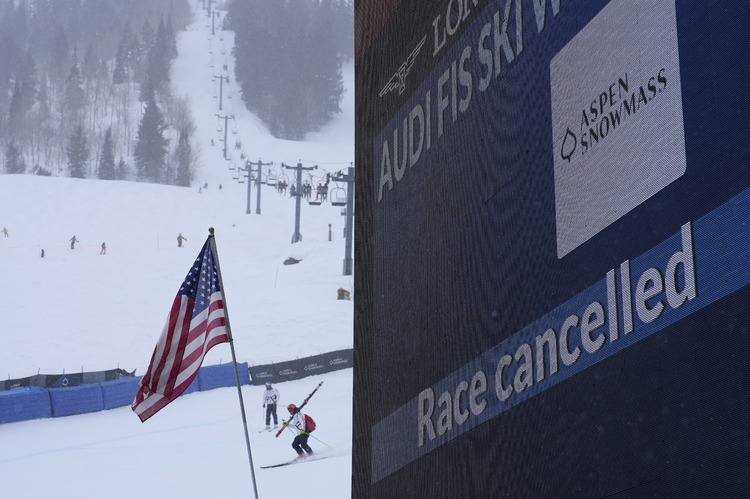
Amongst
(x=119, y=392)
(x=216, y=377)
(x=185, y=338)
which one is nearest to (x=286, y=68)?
(x=216, y=377)

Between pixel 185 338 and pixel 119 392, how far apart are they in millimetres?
15819

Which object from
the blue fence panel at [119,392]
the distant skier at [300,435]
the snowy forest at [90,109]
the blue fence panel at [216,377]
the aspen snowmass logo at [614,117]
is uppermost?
the snowy forest at [90,109]

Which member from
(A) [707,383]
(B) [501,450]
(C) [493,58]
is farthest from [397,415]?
(A) [707,383]

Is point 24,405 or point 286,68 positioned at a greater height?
point 286,68

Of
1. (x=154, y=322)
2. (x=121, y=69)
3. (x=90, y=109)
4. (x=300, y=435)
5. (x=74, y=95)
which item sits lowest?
(x=300, y=435)

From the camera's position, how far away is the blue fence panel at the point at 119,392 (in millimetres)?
22266

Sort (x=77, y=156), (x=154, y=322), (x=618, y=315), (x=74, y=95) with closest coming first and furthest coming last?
1. (x=618, y=315)
2. (x=154, y=322)
3. (x=77, y=156)
4. (x=74, y=95)

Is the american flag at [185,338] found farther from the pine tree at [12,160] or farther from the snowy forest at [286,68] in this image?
the snowy forest at [286,68]

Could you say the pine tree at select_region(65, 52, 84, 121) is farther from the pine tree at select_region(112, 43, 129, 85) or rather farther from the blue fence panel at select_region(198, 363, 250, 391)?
the blue fence panel at select_region(198, 363, 250, 391)

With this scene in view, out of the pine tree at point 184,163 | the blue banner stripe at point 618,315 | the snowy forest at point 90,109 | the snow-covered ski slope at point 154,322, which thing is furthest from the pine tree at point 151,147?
the blue banner stripe at point 618,315

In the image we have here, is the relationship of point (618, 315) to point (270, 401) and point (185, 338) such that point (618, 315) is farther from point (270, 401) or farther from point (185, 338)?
point (270, 401)

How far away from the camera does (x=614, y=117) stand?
9.41 feet

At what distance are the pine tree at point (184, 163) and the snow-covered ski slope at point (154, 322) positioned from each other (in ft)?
55.4

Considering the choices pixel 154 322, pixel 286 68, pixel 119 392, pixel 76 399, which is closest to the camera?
pixel 76 399
